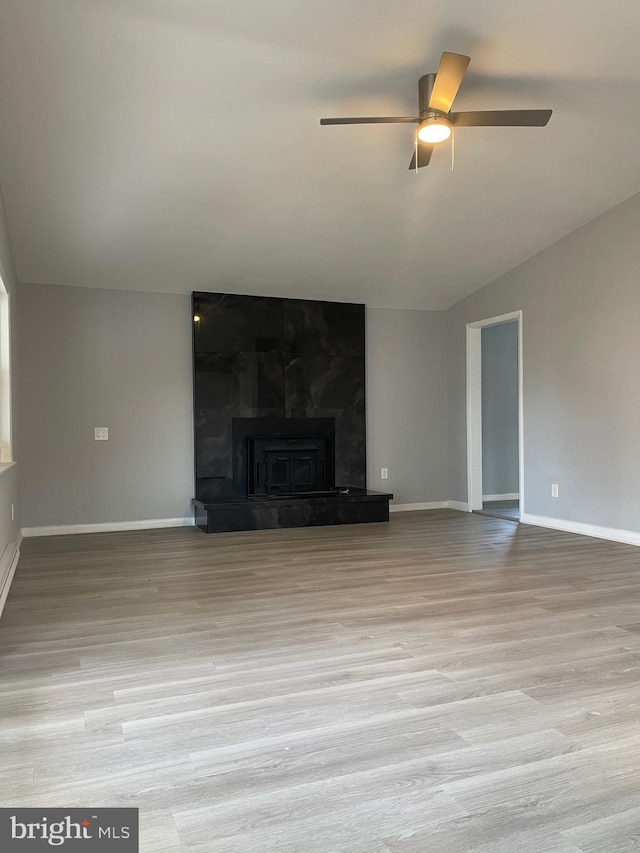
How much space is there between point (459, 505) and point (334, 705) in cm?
536

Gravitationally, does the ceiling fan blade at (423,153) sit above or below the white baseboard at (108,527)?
above

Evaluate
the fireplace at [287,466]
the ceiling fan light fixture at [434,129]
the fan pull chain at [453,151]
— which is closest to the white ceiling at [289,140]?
the fan pull chain at [453,151]

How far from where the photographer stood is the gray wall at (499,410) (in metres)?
8.06

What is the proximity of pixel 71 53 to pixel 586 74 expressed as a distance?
275 cm

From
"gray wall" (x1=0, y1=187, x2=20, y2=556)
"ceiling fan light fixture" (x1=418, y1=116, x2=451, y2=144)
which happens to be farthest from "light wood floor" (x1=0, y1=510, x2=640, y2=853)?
"ceiling fan light fixture" (x1=418, y1=116, x2=451, y2=144)

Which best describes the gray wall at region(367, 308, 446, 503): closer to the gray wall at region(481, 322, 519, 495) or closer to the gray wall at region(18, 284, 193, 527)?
the gray wall at region(481, 322, 519, 495)

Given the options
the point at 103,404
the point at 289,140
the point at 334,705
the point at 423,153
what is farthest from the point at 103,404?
the point at 334,705

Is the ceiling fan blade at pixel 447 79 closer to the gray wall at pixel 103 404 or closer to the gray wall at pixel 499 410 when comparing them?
the gray wall at pixel 103 404

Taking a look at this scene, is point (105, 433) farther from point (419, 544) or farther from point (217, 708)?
point (217, 708)

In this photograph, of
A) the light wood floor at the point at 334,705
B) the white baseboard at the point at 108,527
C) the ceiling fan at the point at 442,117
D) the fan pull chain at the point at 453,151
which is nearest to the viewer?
the light wood floor at the point at 334,705

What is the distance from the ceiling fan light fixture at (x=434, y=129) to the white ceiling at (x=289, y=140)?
325mm

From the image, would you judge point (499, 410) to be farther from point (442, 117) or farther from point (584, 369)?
point (442, 117)

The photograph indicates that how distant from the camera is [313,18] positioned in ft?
10.2

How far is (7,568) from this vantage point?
391cm
